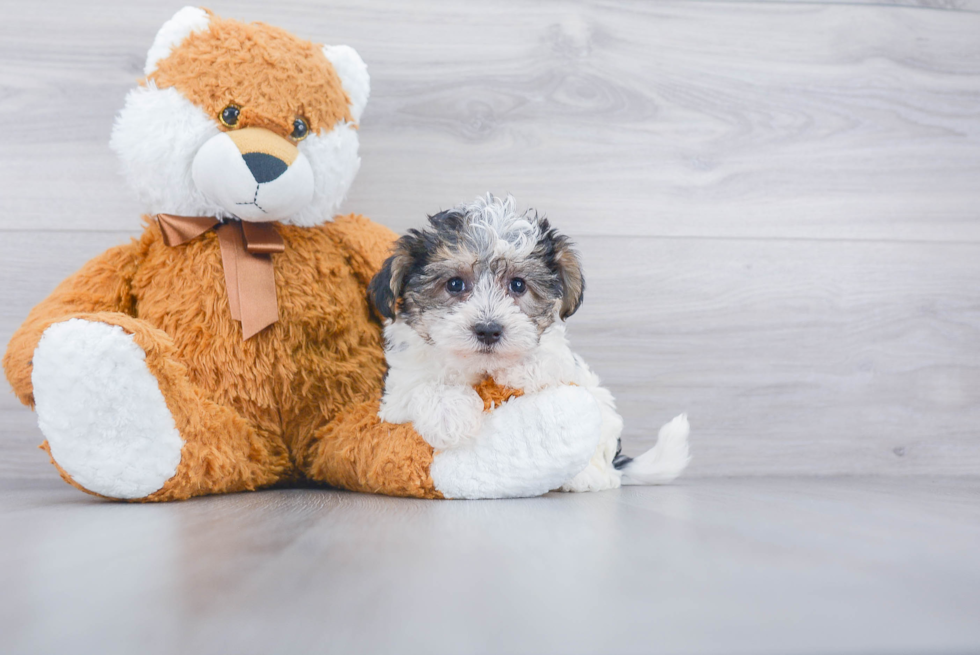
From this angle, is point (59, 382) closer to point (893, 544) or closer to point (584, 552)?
point (584, 552)

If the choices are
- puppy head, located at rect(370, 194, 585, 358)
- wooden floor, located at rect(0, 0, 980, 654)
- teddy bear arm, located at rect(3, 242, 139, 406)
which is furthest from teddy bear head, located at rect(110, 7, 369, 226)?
wooden floor, located at rect(0, 0, 980, 654)

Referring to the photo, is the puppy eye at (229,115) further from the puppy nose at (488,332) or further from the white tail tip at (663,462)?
the white tail tip at (663,462)

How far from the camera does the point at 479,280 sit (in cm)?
110

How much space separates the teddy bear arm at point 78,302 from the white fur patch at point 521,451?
0.59 m

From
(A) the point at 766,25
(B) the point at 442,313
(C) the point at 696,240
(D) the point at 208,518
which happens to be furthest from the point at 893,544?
(A) the point at 766,25

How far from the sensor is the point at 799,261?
1.70 m

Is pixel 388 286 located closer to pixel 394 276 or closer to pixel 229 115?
pixel 394 276

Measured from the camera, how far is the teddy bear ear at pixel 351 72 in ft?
4.13

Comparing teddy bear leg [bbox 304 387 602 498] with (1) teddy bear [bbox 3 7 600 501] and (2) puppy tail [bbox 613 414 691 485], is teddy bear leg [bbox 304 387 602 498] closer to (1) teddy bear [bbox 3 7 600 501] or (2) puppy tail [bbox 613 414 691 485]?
(1) teddy bear [bbox 3 7 600 501]

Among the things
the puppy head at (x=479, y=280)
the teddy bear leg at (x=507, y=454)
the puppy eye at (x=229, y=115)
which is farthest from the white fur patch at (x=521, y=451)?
the puppy eye at (x=229, y=115)

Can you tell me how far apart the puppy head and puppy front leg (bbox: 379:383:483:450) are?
7 centimetres

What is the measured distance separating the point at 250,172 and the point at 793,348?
1301mm

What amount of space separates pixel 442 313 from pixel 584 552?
0.46 m

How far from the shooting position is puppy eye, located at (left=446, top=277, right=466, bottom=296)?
1105mm
